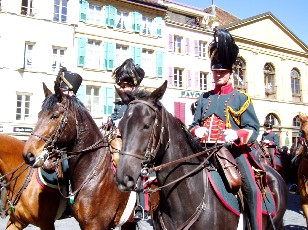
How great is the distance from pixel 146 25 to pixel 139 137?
28.7 m

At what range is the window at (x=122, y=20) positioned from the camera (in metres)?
29.6

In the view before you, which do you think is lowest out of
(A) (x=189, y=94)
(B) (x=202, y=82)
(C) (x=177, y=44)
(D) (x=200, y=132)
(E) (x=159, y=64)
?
(D) (x=200, y=132)

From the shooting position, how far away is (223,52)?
15.1 ft

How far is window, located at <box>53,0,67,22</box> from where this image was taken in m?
26.7

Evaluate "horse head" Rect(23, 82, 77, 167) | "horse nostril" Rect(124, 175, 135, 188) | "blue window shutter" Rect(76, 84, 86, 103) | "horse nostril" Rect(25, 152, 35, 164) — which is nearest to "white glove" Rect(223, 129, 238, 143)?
"horse nostril" Rect(124, 175, 135, 188)

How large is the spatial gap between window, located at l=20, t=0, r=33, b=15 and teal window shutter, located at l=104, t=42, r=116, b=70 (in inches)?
232

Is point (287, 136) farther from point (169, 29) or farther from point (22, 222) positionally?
point (22, 222)

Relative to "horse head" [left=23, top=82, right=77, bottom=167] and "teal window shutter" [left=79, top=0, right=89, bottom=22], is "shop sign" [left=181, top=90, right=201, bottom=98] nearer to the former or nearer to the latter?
"teal window shutter" [left=79, top=0, right=89, bottom=22]

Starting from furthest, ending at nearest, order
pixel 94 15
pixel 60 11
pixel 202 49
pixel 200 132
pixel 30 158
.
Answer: pixel 202 49 → pixel 94 15 → pixel 60 11 → pixel 30 158 → pixel 200 132

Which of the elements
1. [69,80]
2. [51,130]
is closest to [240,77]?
[69,80]

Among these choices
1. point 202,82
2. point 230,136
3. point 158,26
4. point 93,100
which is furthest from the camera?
point 202,82

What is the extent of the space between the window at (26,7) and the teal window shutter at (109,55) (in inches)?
232

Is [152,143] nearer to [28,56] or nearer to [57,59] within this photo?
[28,56]

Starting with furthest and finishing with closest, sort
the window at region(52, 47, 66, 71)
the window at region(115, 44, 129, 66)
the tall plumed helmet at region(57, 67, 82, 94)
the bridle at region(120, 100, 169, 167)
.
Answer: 1. the window at region(115, 44, 129, 66)
2. the window at region(52, 47, 66, 71)
3. the tall plumed helmet at region(57, 67, 82, 94)
4. the bridle at region(120, 100, 169, 167)
